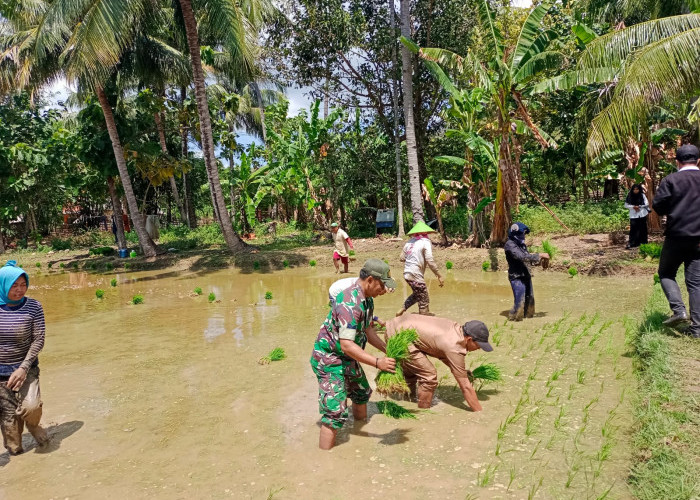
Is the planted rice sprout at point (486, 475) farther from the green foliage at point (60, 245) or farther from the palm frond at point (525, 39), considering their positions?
the green foliage at point (60, 245)

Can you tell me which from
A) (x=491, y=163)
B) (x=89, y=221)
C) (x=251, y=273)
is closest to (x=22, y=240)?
(x=89, y=221)

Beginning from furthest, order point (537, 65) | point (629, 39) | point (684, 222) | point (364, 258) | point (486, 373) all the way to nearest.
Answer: point (364, 258) → point (537, 65) → point (629, 39) → point (684, 222) → point (486, 373)

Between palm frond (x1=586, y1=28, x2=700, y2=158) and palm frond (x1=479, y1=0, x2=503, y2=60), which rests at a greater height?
palm frond (x1=479, y1=0, x2=503, y2=60)

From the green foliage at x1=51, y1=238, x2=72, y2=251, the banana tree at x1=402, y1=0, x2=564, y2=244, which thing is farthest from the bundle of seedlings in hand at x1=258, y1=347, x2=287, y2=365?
the green foliage at x1=51, y1=238, x2=72, y2=251

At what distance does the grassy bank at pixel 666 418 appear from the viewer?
9.65 feet

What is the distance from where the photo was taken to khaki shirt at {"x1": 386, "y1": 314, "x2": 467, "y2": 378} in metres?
4.22

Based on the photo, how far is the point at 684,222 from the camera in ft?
16.0

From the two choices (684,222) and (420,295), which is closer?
(684,222)

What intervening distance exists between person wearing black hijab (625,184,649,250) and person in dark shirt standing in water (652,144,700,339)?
25.0 ft

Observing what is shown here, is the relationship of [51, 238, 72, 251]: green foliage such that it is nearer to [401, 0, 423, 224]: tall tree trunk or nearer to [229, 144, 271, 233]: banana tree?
[229, 144, 271, 233]: banana tree

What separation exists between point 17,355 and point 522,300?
244 inches

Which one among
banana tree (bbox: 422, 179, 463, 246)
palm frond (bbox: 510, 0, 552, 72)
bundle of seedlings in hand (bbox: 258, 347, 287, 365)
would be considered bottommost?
bundle of seedlings in hand (bbox: 258, 347, 287, 365)

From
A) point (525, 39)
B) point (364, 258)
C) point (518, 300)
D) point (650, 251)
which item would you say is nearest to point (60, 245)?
point (364, 258)

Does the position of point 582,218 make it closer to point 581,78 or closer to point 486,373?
point 581,78
